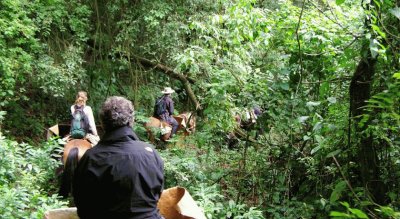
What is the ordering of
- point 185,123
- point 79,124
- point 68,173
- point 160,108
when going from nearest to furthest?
point 68,173 → point 79,124 → point 160,108 → point 185,123

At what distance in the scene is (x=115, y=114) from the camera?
11.0 feet

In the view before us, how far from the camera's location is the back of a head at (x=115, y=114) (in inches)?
132

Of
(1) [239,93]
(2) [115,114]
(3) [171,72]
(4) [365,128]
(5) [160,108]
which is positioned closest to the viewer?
(2) [115,114]

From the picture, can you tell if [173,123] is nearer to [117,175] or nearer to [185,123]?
[185,123]

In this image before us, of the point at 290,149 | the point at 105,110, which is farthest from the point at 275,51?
the point at 105,110

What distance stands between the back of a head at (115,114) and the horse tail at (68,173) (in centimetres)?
408

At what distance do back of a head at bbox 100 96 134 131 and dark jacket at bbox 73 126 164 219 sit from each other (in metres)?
0.05

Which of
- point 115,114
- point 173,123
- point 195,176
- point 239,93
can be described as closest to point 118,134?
point 115,114

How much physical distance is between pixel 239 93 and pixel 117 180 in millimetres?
3762

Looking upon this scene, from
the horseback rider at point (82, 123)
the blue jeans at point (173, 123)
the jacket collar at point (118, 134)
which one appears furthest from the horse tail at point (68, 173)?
the blue jeans at point (173, 123)

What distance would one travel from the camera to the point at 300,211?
19.7ft

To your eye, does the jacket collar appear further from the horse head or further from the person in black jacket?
the horse head

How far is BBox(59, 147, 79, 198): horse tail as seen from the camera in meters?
7.08

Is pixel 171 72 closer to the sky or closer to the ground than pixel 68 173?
closer to the sky
